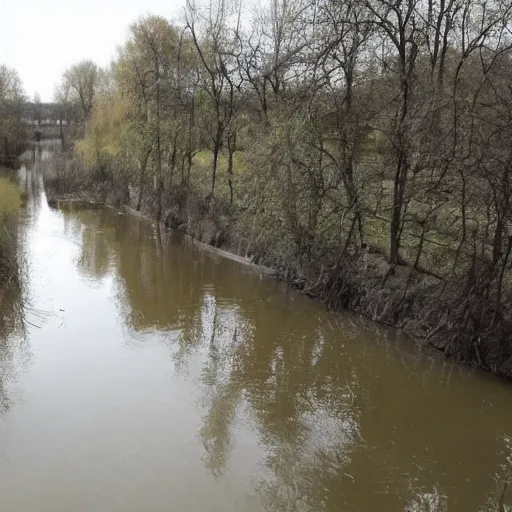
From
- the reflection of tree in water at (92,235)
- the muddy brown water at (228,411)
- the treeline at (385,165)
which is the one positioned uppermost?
the treeline at (385,165)

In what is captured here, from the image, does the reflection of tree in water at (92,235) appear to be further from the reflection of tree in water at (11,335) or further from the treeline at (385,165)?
the treeline at (385,165)

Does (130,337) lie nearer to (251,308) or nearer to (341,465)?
(251,308)

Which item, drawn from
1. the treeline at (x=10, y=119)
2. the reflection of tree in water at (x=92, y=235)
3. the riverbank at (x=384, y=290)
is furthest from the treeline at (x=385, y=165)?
the treeline at (x=10, y=119)

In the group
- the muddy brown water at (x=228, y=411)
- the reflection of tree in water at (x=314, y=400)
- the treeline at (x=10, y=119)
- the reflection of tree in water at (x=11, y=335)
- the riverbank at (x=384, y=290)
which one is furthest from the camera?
the treeline at (x=10, y=119)

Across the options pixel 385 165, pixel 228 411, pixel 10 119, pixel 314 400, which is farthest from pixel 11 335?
pixel 10 119

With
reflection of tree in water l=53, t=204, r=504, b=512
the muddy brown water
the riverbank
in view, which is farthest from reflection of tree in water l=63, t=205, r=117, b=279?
the riverbank

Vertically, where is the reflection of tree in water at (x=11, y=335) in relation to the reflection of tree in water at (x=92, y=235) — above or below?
below

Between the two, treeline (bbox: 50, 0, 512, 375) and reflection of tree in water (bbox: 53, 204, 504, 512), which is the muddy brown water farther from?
treeline (bbox: 50, 0, 512, 375)
